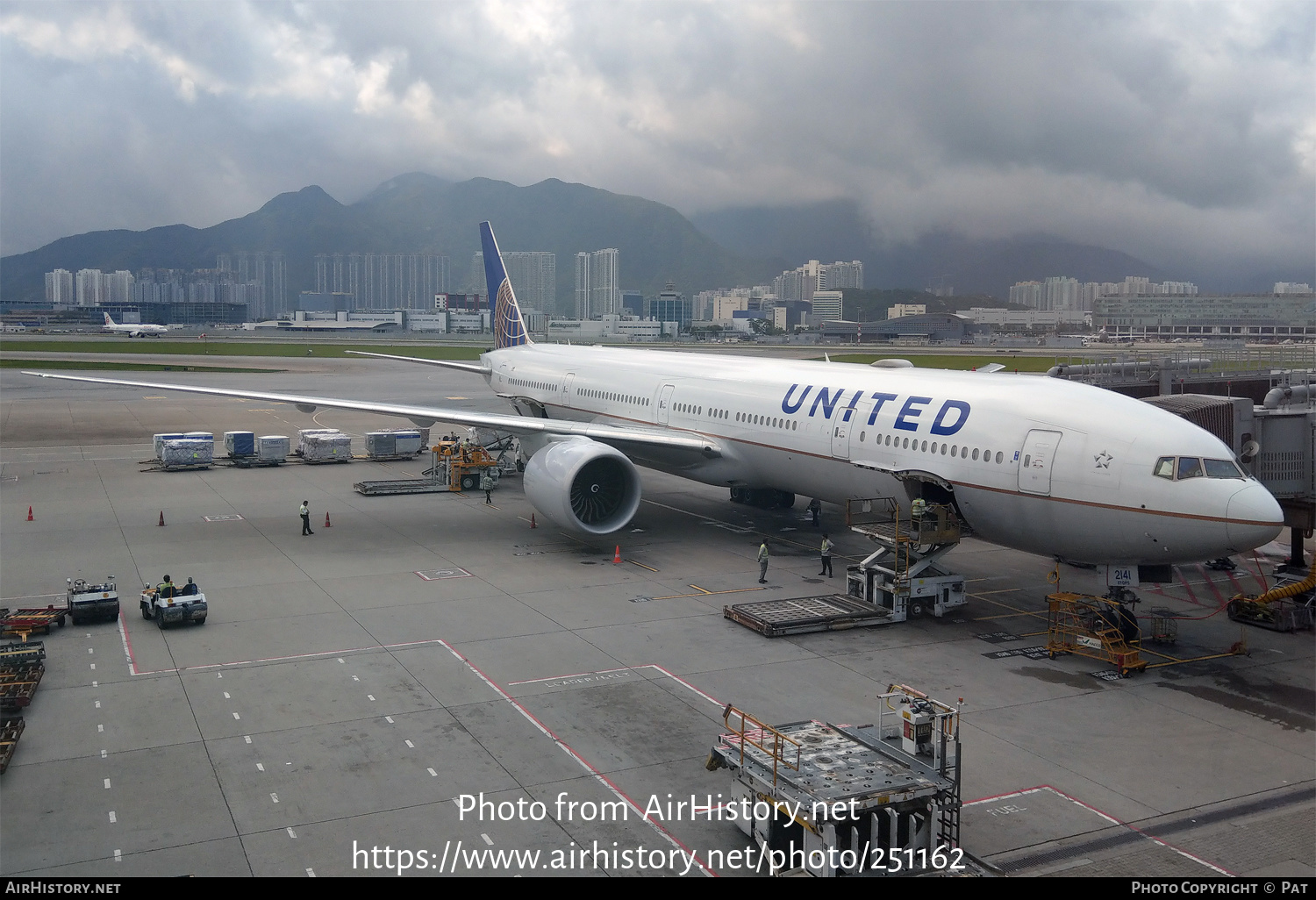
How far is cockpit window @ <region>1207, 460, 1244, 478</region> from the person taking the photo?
17500 mm

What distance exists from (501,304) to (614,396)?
1598cm

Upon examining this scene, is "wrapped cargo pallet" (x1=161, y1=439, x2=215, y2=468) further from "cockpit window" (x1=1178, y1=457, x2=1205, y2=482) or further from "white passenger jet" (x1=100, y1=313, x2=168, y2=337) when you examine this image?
"white passenger jet" (x1=100, y1=313, x2=168, y2=337)

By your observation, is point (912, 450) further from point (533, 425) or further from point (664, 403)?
point (533, 425)

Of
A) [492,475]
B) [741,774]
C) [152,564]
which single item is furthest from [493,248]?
[741,774]

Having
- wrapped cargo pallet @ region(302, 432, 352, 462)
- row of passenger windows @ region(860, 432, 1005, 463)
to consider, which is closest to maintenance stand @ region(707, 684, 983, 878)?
row of passenger windows @ region(860, 432, 1005, 463)

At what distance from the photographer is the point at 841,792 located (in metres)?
10.7

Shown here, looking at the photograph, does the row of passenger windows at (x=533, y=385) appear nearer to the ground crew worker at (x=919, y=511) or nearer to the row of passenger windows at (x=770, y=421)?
the row of passenger windows at (x=770, y=421)

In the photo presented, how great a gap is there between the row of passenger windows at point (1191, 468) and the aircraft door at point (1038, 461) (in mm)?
1812

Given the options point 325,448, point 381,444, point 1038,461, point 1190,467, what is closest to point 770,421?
point 1038,461

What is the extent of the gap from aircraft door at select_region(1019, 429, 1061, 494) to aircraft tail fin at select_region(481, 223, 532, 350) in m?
29.3

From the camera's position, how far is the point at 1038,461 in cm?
1889
